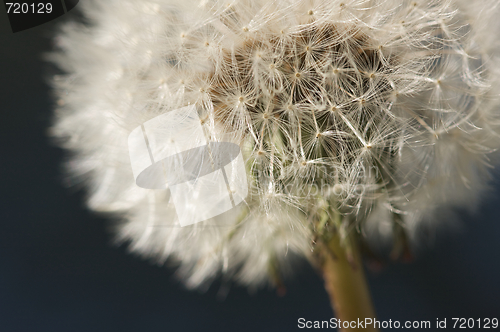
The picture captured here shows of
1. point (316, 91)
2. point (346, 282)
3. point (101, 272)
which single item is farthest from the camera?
point (101, 272)

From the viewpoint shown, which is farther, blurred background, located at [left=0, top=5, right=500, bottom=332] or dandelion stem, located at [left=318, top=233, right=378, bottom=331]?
blurred background, located at [left=0, top=5, right=500, bottom=332]

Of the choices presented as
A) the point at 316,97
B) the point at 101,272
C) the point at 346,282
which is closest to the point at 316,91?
the point at 316,97

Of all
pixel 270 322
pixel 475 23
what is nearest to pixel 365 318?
pixel 270 322

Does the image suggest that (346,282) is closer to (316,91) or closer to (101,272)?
(316,91)

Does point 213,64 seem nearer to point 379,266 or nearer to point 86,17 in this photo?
point 86,17

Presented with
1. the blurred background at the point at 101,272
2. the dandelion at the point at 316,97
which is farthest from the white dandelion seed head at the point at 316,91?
the blurred background at the point at 101,272

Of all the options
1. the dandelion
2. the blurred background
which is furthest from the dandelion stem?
the blurred background

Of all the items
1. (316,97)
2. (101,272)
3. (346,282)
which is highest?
(316,97)

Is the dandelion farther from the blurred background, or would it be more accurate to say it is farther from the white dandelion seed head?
the blurred background
